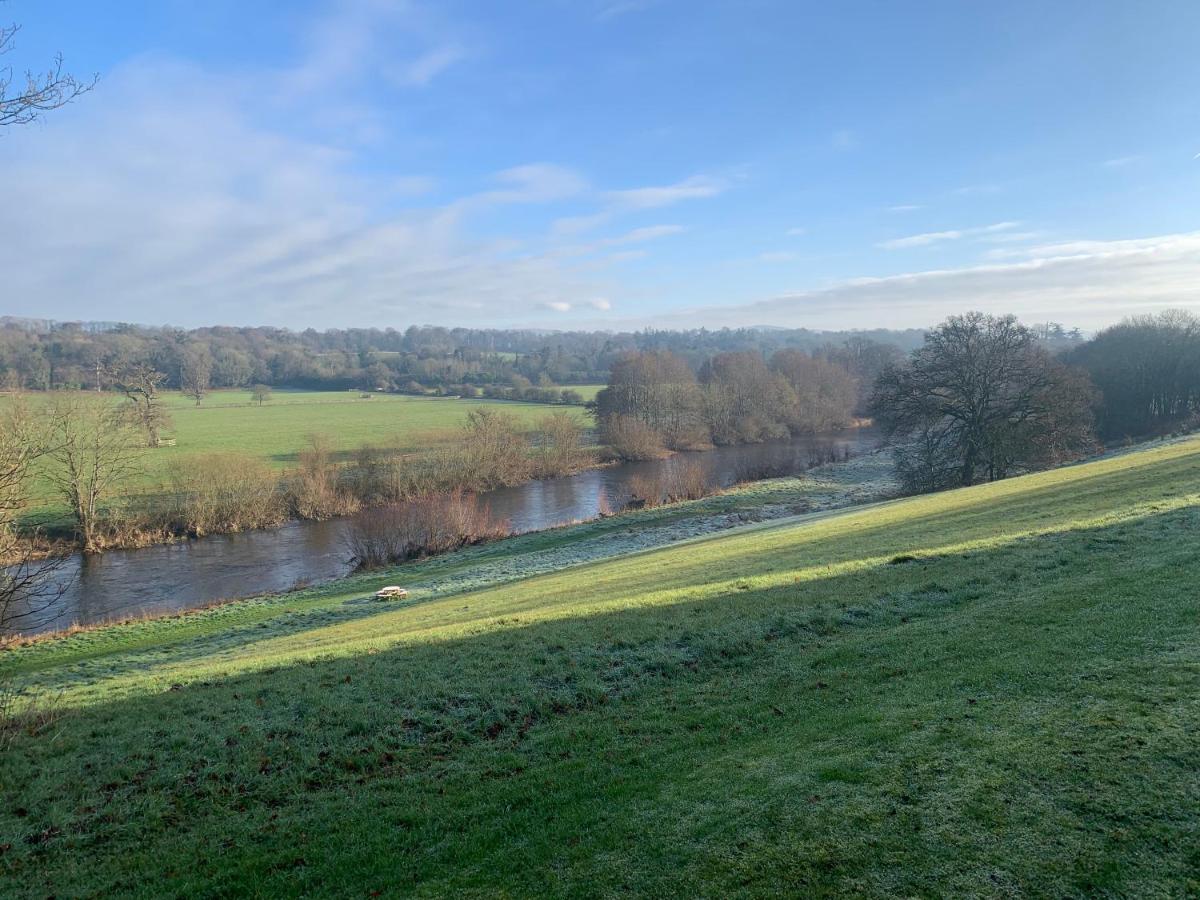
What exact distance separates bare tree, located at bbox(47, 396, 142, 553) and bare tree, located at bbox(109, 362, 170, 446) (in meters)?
4.67

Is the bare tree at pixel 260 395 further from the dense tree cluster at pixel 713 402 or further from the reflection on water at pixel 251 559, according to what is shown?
the reflection on water at pixel 251 559

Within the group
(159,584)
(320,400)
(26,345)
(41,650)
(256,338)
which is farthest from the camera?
(256,338)

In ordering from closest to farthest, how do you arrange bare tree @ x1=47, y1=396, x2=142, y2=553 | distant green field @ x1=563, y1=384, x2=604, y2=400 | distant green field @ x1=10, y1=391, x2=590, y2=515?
bare tree @ x1=47, y1=396, x2=142, y2=553, distant green field @ x1=10, y1=391, x2=590, y2=515, distant green field @ x1=563, y1=384, x2=604, y2=400

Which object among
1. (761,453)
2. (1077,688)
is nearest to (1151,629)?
(1077,688)

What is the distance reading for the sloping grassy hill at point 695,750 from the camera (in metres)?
4.36

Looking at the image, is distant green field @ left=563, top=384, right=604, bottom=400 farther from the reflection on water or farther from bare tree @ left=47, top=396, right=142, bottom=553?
bare tree @ left=47, top=396, right=142, bottom=553

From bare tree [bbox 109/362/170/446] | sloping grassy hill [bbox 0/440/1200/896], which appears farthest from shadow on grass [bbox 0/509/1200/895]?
bare tree [bbox 109/362/170/446]

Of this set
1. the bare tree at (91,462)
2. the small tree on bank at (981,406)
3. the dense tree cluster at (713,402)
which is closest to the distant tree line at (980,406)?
the small tree on bank at (981,406)

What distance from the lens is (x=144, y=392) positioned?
1954 inches

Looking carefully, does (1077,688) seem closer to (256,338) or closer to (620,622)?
(620,622)

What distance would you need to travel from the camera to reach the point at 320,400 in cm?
9769

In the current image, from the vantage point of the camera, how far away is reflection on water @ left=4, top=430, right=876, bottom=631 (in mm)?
27656

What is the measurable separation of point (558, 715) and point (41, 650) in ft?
62.2

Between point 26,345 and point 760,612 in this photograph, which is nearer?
point 760,612
